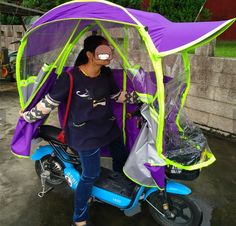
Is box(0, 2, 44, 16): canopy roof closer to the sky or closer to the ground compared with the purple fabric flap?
closer to the sky

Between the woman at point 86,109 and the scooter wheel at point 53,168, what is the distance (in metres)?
0.62

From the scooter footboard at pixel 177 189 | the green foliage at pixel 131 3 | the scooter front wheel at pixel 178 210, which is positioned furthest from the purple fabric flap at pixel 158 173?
the green foliage at pixel 131 3

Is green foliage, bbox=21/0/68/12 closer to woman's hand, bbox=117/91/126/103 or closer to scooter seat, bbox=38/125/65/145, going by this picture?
scooter seat, bbox=38/125/65/145

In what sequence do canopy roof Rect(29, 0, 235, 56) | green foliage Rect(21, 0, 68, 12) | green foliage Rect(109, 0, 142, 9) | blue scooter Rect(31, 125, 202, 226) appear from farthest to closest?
1. green foliage Rect(21, 0, 68, 12)
2. green foliage Rect(109, 0, 142, 9)
3. blue scooter Rect(31, 125, 202, 226)
4. canopy roof Rect(29, 0, 235, 56)

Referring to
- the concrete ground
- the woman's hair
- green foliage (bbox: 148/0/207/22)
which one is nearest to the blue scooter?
the concrete ground

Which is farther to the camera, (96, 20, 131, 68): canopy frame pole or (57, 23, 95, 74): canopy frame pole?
(96, 20, 131, 68): canopy frame pole

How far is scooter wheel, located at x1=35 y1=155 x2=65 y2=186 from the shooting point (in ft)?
11.9

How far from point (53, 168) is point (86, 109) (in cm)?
114

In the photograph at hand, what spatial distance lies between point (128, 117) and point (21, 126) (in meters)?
1.18

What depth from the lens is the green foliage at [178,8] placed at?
8.09m

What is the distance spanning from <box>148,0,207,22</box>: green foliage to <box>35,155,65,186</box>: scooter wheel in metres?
5.84

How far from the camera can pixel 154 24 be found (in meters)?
2.47

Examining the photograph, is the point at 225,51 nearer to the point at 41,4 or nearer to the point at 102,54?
the point at 102,54

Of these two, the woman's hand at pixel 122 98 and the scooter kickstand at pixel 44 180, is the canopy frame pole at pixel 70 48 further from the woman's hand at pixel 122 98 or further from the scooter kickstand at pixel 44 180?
the scooter kickstand at pixel 44 180
